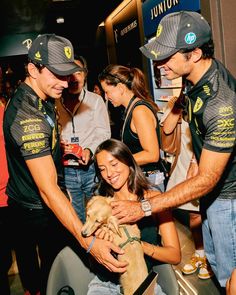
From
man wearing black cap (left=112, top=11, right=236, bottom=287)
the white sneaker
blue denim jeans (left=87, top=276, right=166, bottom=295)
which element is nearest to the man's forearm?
man wearing black cap (left=112, top=11, right=236, bottom=287)

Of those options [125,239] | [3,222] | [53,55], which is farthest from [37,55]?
[3,222]

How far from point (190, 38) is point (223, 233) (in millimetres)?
1195

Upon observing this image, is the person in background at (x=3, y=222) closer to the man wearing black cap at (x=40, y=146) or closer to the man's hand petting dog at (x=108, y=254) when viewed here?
the man wearing black cap at (x=40, y=146)

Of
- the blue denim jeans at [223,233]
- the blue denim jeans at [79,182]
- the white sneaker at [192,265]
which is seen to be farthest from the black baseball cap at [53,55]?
the white sneaker at [192,265]

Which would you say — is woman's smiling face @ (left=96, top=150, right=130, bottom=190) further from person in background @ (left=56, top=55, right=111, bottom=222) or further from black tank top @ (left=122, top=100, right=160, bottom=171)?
person in background @ (left=56, top=55, right=111, bottom=222)

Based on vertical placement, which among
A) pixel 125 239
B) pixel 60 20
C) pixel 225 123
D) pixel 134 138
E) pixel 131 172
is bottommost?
pixel 125 239

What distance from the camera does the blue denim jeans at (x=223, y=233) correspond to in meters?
2.17

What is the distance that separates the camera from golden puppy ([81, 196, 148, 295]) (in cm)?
186

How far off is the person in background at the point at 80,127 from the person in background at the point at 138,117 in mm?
433

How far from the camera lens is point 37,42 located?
2.15 m

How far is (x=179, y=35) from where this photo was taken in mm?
1981

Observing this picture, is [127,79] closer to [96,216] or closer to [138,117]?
[138,117]

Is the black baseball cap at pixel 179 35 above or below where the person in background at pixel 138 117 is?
above

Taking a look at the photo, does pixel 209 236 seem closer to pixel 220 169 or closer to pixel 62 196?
pixel 220 169
